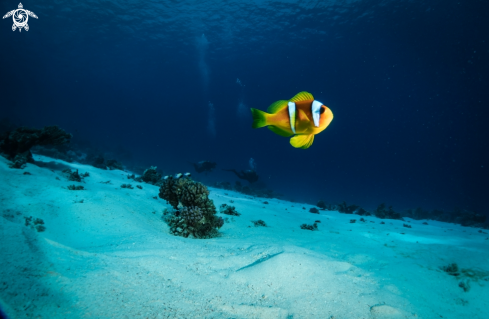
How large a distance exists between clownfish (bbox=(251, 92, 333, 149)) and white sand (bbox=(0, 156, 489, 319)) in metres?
2.12

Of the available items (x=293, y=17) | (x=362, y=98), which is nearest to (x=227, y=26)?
(x=293, y=17)

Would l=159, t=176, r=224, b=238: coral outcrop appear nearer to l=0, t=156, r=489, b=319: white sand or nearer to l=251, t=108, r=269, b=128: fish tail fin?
l=0, t=156, r=489, b=319: white sand

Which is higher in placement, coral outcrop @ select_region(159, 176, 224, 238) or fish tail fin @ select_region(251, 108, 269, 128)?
fish tail fin @ select_region(251, 108, 269, 128)

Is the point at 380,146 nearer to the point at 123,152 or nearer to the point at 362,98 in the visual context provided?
the point at 362,98

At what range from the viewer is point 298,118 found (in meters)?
1.92

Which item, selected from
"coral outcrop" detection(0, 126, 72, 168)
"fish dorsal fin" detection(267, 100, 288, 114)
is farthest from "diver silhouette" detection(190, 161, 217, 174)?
"fish dorsal fin" detection(267, 100, 288, 114)

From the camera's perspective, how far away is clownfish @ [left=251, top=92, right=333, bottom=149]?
1903 millimetres

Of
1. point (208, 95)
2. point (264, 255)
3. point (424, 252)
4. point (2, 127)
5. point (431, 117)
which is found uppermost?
point (208, 95)

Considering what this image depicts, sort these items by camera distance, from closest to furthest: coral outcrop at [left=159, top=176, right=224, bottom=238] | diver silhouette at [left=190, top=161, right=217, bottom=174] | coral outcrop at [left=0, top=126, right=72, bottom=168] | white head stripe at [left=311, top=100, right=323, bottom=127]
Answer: white head stripe at [left=311, top=100, right=323, bottom=127], coral outcrop at [left=159, top=176, right=224, bottom=238], coral outcrop at [left=0, top=126, right=72, bottom=168], diver silhouette at [left=190, top=161, right=217, bottom=174]

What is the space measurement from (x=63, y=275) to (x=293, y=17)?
39043 millimetres

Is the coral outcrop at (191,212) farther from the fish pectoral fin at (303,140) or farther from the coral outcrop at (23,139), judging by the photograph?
the coral outcrop at (23,139)

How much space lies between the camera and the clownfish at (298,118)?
1.90 m

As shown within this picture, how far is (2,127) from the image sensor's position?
18.5 m

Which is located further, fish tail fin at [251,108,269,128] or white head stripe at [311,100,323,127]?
fish tail fin at [251,108,269,128]
